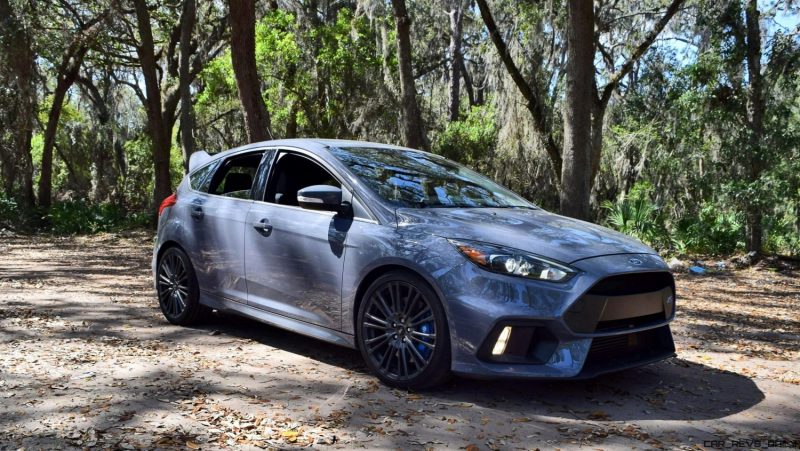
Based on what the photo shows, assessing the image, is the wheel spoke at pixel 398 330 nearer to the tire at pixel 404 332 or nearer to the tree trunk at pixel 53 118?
the tire at pixel 404 332

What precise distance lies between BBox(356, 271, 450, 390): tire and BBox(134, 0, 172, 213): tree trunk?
15.8 m

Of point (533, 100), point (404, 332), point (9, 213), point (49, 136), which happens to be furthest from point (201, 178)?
point (49, 136)

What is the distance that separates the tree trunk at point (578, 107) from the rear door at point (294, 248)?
5.91 m

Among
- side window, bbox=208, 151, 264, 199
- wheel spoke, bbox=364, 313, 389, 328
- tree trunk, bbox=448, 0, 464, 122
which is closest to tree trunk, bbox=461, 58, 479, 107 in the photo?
tree trunk, bbox=448, 0, 464, 122

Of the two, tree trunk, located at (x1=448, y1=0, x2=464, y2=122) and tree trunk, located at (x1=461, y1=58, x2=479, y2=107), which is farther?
tree trunk, located at (x1=461, y1=58, x2=479, y2=107)

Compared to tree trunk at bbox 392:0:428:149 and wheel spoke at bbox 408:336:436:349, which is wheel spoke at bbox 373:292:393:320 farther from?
tree trunk at bbox 392:0:428:149

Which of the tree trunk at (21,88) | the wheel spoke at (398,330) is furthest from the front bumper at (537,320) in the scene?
the tree trunk at (21,88)

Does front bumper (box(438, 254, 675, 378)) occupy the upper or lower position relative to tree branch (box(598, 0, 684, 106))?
lower

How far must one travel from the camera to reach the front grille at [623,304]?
4.30 meters

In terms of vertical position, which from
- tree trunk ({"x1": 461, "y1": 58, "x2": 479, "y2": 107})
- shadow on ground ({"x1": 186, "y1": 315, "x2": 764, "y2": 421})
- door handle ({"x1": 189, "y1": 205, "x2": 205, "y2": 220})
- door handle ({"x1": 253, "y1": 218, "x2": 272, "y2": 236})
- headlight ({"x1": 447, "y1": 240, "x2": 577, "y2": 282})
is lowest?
shadow on ground ({"x1": 186, "y1": 315, "x2": 764, "y2": 421})

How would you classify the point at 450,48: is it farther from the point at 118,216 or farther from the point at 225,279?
the point at 225,279

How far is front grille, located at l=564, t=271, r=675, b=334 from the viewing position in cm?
430

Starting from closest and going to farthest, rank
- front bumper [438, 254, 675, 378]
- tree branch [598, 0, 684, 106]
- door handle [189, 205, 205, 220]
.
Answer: front bumper [438, 254, 675, 378]
door handle [189, 205, 205, 220]
tree branch [598, 0, 684, 106]

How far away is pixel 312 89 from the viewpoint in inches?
926
